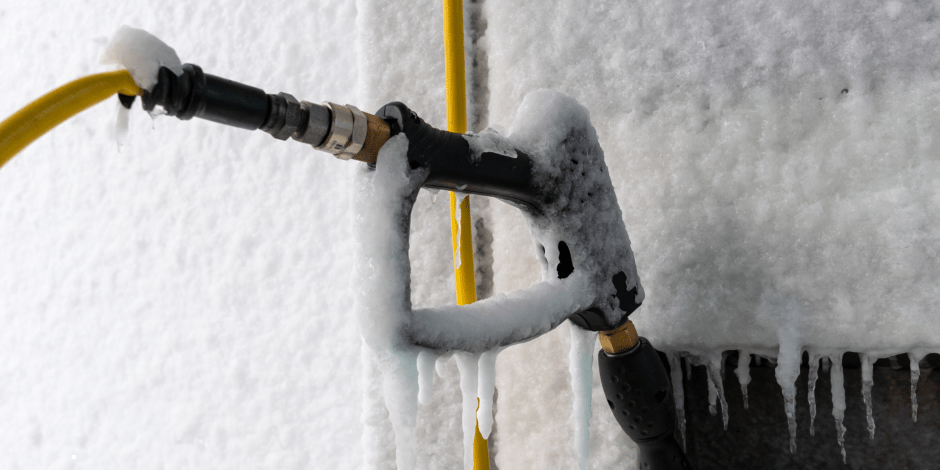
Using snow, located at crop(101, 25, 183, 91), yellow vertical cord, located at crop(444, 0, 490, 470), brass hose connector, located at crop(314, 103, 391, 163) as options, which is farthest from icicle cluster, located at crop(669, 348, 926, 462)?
snow, located at crop(101, 25, 183, 91)

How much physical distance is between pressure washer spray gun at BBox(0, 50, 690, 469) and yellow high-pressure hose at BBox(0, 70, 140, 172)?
0.04ft

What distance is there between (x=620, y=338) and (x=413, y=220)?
291 millimetres

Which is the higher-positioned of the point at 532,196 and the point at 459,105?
the point at 459,105

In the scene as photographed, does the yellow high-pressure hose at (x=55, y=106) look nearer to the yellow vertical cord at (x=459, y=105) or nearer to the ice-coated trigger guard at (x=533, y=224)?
the ice-coated trigger guard at (x=533, y=224)

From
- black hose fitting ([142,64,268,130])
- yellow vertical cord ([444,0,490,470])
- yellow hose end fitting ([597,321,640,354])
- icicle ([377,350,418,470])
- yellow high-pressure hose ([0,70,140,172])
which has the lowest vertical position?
icicle ([377,350,418,470])

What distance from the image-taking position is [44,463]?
107cm

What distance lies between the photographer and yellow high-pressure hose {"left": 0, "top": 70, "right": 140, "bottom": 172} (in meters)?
0.22

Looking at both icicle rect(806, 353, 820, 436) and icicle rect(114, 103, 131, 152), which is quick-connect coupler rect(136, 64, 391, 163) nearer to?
icicle rect(114, 103, 131, 152)

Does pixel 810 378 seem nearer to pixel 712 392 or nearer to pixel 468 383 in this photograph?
pixel 712 392

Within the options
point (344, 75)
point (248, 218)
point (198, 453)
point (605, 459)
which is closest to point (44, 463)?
point (198, 453)

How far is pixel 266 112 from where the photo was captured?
272 millimetres

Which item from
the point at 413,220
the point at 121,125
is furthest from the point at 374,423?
the point at 121,125

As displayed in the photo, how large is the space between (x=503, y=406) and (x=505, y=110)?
0.30 m

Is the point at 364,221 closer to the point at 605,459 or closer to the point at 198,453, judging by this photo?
the point at 605,459
